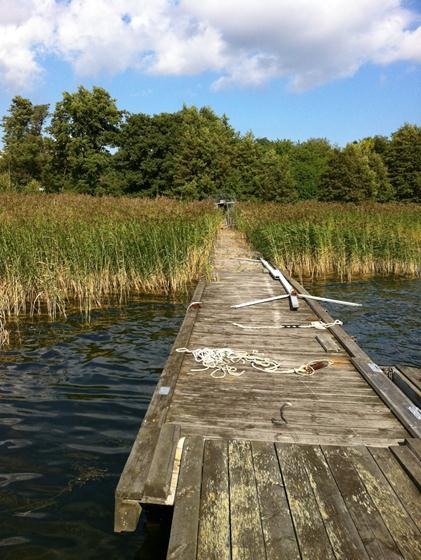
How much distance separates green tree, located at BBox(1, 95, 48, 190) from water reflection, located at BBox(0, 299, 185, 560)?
1707 inches

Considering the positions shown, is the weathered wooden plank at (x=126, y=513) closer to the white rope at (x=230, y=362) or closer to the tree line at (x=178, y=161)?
the white rope at (x=230, y=362)

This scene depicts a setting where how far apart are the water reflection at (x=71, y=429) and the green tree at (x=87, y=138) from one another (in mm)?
37223

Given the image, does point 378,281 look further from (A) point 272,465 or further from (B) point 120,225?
(A) point 272,465

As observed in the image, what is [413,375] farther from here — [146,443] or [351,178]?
[351,178]

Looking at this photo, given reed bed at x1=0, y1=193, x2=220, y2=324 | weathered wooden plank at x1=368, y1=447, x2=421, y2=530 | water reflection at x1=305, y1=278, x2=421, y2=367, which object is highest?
reed bed at x1=0, y1=193, x2=220, y2=324

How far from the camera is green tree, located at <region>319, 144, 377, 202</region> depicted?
38.9 metres

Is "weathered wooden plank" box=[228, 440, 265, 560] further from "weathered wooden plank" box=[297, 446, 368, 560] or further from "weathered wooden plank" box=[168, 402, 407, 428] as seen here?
"weathered wooden plank" box=[168, 402, 407, 428]

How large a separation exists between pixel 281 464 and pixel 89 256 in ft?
21.1

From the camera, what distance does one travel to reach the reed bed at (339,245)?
37.2 feet

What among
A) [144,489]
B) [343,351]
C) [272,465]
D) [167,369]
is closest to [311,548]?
[272,465]

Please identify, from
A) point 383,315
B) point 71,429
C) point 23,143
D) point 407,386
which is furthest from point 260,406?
point 23,143

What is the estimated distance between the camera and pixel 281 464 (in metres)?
2.56

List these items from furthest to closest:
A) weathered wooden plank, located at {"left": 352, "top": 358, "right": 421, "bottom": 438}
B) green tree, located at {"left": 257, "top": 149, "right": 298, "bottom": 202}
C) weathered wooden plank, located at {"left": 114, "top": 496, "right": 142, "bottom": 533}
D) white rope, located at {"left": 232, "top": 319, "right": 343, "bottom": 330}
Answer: green tree, located at {"left": 257, "top": 149, "right": 298, "bottom": 202}, white rope, located at {"left": 232, "top": 319, "right": 343, "bottom": 330}, weathered wooden plank, located at {"left": 352, "top": 358, "right": 421, "bottom": 438}, weathered wooden plank, located at {"left": 114, "top": 496, "right": 142, "bottom": 533}

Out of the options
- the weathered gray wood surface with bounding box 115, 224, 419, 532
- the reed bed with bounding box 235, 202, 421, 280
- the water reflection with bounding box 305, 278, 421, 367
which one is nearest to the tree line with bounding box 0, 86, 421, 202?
the reed bed with bounding box 235, 202, 421, 280
